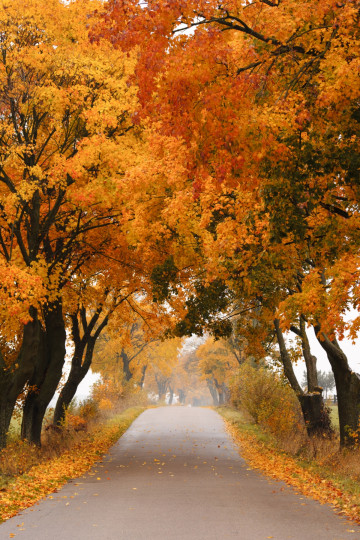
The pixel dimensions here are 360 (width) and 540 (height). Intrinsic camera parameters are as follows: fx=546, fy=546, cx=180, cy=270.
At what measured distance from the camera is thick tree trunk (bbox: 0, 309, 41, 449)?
43.2 feet

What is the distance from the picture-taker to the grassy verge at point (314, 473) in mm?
9052

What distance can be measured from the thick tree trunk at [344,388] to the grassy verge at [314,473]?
2.77ft

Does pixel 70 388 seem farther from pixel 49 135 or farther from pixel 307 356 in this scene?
pixel 49 135

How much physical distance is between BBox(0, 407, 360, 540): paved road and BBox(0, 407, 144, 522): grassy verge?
0.90ft

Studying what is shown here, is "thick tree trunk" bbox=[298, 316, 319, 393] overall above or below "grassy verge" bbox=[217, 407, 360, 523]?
above

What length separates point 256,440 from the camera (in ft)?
64.8

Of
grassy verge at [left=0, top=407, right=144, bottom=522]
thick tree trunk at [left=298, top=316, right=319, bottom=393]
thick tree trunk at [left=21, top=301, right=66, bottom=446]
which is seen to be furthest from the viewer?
thick tree trunk at [left=298, top=316, right=319, bottom=393]

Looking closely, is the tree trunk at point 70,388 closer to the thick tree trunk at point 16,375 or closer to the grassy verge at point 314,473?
the thick tree trunk at point 16,375

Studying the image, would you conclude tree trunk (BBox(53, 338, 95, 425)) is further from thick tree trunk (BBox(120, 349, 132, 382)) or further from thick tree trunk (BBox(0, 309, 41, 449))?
thick tree trunk (BBox(120, 349, 132, 382))

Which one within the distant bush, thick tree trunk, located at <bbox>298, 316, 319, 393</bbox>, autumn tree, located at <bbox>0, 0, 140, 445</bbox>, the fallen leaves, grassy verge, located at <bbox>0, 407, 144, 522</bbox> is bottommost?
the fallen leaves

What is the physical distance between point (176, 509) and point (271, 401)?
Result: 12.8 meters

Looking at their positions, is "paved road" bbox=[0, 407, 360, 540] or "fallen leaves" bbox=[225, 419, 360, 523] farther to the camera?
"fallen leaves" bbox=[225, 419, 360, 523]

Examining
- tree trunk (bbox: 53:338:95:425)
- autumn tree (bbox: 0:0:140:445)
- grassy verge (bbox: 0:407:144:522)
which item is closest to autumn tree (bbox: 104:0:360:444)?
autumn tree (bbox: 0:0:140:445)

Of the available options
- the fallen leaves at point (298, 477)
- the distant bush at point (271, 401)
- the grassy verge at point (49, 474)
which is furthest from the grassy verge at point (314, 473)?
the grassy verge at point (49, 474)
